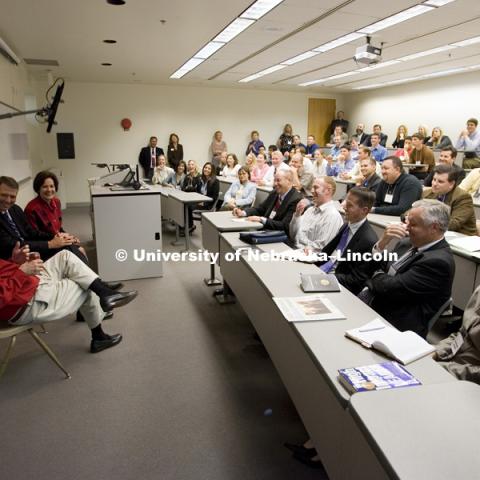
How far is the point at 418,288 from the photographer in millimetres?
1887

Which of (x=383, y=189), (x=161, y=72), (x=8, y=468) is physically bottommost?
(x=8, y=468)

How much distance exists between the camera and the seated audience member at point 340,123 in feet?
39.4

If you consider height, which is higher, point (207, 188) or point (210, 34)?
point (210, 34)

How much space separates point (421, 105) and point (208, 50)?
6448 millimetres

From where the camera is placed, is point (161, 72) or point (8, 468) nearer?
point (8, 468)

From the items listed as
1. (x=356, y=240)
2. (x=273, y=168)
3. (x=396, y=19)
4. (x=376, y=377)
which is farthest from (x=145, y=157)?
(x=376, y=377)

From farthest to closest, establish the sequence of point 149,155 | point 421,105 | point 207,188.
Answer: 1. point 149,155
2. point 421,105
3. point 207,188

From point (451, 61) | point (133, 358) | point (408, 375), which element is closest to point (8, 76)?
point (133, 358)

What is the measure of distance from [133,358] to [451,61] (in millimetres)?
7990

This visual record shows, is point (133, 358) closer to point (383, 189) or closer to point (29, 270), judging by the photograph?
point (29, 270)

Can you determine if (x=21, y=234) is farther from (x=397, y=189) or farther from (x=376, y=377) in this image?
(x=397, y=189)

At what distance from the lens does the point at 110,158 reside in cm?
1020

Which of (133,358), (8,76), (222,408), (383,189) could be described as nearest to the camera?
(222,408)

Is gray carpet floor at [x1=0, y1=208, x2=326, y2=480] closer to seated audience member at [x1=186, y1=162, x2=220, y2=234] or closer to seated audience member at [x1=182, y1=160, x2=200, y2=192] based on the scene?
seated audience member at [x1=186, y1=162, x2=220, y2=234]
